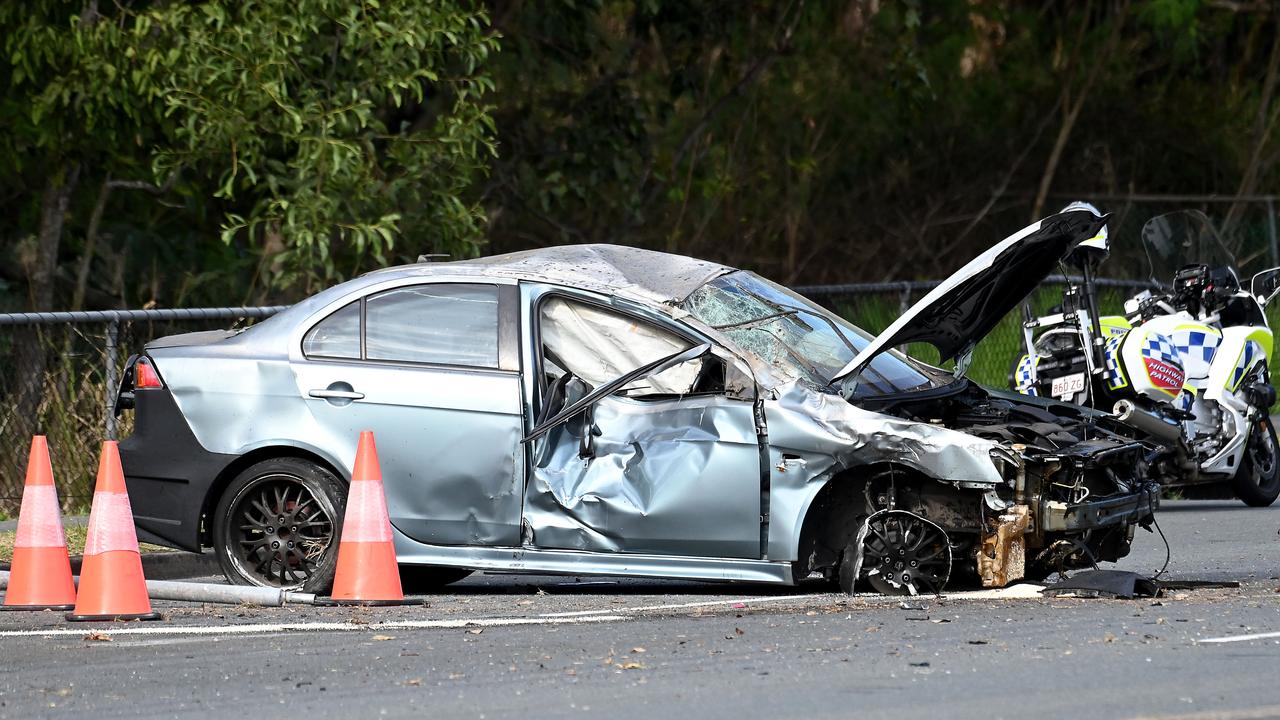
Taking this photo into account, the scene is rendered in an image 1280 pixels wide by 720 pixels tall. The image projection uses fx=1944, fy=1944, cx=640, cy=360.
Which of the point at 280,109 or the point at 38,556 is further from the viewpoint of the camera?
the point at 280,109

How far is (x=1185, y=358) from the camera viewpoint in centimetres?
1232

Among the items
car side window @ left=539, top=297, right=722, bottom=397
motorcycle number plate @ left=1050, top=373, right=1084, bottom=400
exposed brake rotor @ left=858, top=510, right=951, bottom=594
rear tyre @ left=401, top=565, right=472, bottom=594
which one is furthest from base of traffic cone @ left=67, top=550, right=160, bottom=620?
motorcycle number plate @ left=1050, top=373, right=1084, bottom=400

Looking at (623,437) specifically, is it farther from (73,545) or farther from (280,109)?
(280,109)

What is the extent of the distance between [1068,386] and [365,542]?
5357 millimetres

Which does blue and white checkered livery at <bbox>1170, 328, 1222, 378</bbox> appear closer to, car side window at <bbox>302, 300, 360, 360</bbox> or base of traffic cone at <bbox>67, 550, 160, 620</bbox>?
car side window at <bbox>302, 300, 360, 360</bbox>

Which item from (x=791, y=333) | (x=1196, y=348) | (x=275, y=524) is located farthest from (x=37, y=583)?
(x=1196, y=348)

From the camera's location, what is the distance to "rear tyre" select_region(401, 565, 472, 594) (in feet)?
31.7

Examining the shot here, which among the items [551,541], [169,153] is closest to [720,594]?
[551,541]

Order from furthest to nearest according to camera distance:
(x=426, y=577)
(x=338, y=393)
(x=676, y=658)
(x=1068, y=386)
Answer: (x=1068, y=386), (x=426, y=577), (x=338, y=393), (x=676, y=658)

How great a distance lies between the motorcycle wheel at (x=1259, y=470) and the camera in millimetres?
12648

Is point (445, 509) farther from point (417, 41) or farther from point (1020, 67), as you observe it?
point (1020, 67)

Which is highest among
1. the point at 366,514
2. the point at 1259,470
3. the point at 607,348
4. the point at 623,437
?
the point at 607,348

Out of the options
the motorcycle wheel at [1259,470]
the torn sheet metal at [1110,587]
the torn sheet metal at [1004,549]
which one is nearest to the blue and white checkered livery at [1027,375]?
the motorcycle wheel at [1259,470]

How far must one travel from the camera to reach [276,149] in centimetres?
1481
